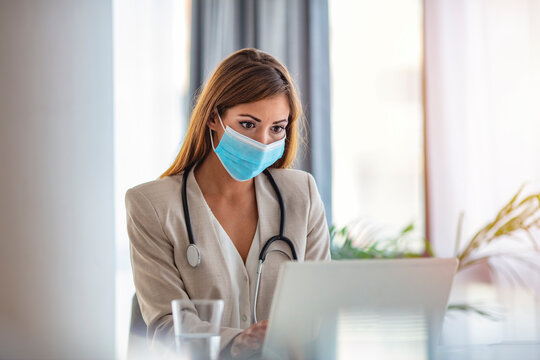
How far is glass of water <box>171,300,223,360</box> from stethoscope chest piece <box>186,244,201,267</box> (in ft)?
1.73

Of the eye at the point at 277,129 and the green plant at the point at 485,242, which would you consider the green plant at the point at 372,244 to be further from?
the eye at the point at 277,129

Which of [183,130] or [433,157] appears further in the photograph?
[183,130]

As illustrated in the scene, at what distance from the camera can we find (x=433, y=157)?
292 cm

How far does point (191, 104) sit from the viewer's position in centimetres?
320

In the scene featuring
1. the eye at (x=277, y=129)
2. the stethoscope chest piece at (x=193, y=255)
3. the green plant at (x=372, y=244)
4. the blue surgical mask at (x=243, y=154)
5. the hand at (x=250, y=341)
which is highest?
the eye at (x=277, y=129)

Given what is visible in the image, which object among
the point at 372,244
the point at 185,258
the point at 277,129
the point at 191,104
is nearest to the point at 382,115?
the point at 372,244

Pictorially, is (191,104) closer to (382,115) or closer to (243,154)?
(382,115)

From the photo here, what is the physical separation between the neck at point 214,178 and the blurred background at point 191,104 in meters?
0.98

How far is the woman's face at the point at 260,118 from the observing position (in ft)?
5.05

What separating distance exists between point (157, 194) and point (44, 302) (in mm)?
1180

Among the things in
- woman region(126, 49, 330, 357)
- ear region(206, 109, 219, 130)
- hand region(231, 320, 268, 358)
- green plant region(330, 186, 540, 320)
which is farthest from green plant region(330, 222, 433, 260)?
hand region(231, 320, 268, 358)

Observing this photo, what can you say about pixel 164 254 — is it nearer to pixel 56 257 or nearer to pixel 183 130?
pixel 56 257

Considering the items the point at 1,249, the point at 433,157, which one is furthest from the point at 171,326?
the point at 433,157

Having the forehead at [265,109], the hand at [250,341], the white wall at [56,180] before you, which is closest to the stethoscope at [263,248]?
the forehead at [265,109]
